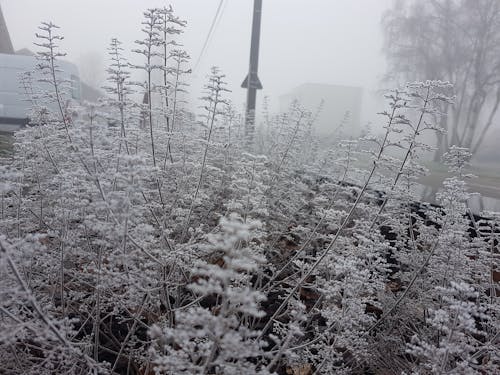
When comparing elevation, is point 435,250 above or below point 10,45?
below

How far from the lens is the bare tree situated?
139 inches

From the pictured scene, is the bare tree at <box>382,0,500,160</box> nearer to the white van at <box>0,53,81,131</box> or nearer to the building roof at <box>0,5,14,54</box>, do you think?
the white van at <box>0,53,81,131</box>

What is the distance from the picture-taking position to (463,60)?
3.67 m

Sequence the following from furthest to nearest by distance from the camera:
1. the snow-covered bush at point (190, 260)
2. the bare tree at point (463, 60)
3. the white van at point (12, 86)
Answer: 1. the white van at point (12, 86)
2. the bare tree at point (463, 60)
3. the snow-covered bush at point (190, 260)

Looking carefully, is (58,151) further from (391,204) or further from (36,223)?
(391,204)

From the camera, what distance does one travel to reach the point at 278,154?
3.74m

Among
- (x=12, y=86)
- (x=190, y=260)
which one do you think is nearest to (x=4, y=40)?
(x=12, y=86)

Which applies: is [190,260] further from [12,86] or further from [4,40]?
[4,40]

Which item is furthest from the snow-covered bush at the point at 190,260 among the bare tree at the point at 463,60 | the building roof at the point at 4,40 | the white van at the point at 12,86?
the building roof at the point at 4,40

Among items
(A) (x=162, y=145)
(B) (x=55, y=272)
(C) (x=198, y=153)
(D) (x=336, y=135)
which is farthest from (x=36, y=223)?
(D) (x=336, y=135)

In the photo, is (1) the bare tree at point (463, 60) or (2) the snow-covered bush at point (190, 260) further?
(1) the bare tree at point (463, 60)

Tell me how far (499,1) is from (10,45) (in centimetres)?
1050

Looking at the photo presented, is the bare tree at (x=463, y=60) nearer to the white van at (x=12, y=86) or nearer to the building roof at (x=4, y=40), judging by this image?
the white van at (x=12, y=86)

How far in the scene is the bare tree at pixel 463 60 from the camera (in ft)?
11.6
